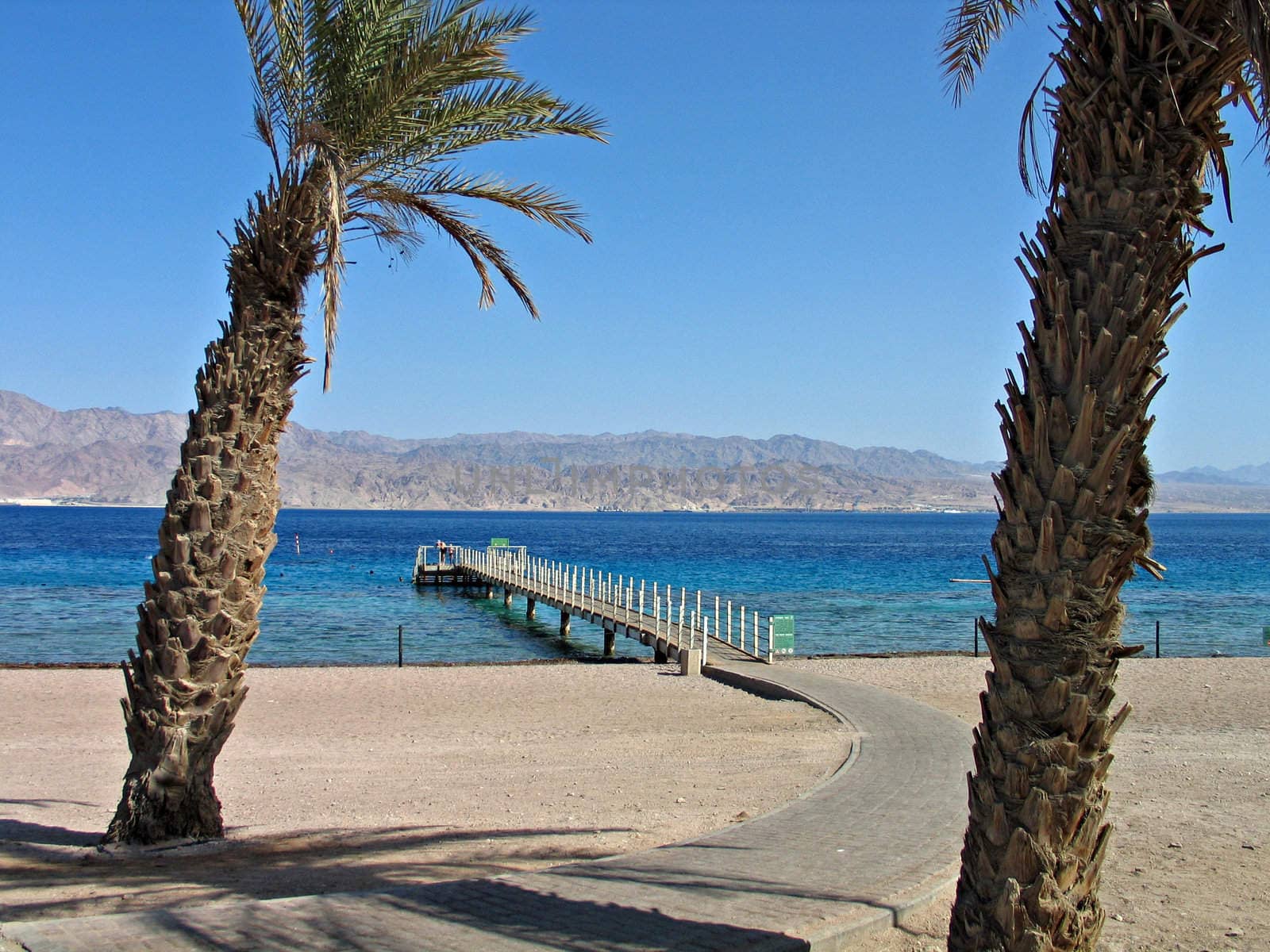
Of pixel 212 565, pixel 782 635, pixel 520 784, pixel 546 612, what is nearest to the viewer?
pixel 212 565

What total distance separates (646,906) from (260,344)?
4.81 m

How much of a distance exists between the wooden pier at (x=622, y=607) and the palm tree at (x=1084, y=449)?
15579 mm

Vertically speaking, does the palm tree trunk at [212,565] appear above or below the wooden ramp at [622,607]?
above

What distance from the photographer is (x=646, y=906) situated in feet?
18.8

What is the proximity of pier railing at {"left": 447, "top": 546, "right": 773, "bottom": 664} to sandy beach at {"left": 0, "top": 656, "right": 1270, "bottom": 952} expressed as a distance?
3.58 m

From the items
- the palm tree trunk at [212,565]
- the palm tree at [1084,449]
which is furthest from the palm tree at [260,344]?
the palm tree at [1084,449]

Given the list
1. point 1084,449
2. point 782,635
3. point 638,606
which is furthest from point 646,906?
point 638,606

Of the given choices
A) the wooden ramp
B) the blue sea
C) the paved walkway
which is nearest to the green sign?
the wooden ramp

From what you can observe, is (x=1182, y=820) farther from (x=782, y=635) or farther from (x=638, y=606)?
(x=638, y=606)

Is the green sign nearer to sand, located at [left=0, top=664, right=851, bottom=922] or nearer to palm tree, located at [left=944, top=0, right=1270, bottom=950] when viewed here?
sand, located at [left=0, top=664, right=851, bottom=922]

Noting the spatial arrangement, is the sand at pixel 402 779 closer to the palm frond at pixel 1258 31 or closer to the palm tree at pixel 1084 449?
the palm tree at pixel 1084 449

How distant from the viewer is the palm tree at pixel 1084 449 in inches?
157

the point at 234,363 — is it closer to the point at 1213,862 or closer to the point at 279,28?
the point at 279,28

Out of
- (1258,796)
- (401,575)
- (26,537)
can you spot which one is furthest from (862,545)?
(1258,796)
